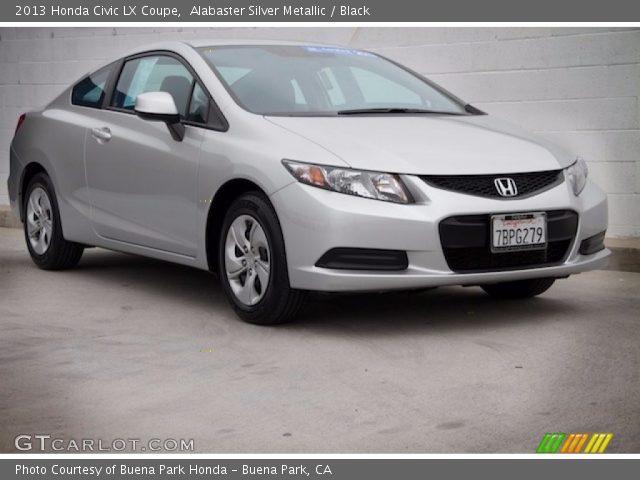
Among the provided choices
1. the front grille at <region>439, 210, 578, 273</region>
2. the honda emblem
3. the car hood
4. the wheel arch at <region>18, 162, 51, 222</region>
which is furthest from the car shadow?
the car hood

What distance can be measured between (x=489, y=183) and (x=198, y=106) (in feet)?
5.77

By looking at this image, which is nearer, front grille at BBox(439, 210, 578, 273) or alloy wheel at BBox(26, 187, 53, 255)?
front grille at BBox(439, 210, 578, 273)

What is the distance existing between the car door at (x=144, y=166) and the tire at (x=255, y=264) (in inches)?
13.3

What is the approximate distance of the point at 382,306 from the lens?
708 centimetres

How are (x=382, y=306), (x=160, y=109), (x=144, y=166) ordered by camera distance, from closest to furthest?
(x=160, y=109) < (x=382, y=306) < (x=144, y=166)

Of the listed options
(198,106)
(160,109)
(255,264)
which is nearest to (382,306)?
(255,264)

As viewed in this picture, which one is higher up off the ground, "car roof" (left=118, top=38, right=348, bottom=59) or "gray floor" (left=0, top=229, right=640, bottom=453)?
"car roof" (left=118, top=38, right=348, bottom=59)

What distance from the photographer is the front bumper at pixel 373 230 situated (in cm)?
595

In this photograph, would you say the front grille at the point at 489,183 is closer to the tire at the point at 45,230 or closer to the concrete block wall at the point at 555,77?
the concrete block wall at the point at 555,77

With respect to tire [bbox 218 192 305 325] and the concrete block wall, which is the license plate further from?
the concrete block wall

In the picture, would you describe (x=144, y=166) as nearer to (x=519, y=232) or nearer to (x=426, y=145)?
(x=426, y=145)

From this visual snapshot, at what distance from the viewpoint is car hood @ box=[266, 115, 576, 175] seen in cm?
609

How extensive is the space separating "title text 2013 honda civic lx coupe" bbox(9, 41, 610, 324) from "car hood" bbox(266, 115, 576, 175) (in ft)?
0.04

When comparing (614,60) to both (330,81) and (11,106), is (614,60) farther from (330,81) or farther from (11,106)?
(11,106)
